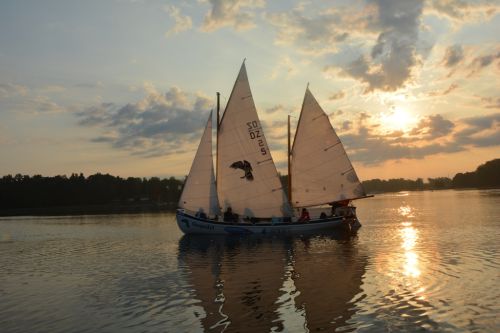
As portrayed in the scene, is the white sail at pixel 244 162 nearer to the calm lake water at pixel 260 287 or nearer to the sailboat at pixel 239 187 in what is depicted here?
the sailboat at pixel 239 187

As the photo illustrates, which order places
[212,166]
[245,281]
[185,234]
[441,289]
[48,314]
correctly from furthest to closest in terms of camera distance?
1. [185,234]
2. [212,166]
3. [245,281]
4. [441,289]
5. [48,314]

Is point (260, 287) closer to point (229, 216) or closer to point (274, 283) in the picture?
point (274, 283)

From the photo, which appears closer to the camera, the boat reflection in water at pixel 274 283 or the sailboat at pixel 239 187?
the boat reflection in water at pixel 274 283

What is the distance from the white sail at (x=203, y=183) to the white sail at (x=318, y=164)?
37.1 ft

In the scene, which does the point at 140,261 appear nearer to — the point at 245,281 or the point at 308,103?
the point at 245,281

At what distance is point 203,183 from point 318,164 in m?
15.2

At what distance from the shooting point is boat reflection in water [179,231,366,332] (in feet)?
61.6

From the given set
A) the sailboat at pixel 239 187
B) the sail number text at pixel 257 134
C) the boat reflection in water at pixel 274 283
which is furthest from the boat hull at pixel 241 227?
the sail number text at pixel 257 134

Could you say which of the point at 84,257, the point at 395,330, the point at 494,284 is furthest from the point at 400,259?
Answer: the point at 84,257

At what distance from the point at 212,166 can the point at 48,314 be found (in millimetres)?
34865

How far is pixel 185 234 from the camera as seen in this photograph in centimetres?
5878

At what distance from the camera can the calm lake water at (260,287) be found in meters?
18.6

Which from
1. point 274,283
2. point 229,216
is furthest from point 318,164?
point 274,283

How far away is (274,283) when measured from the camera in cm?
2628
